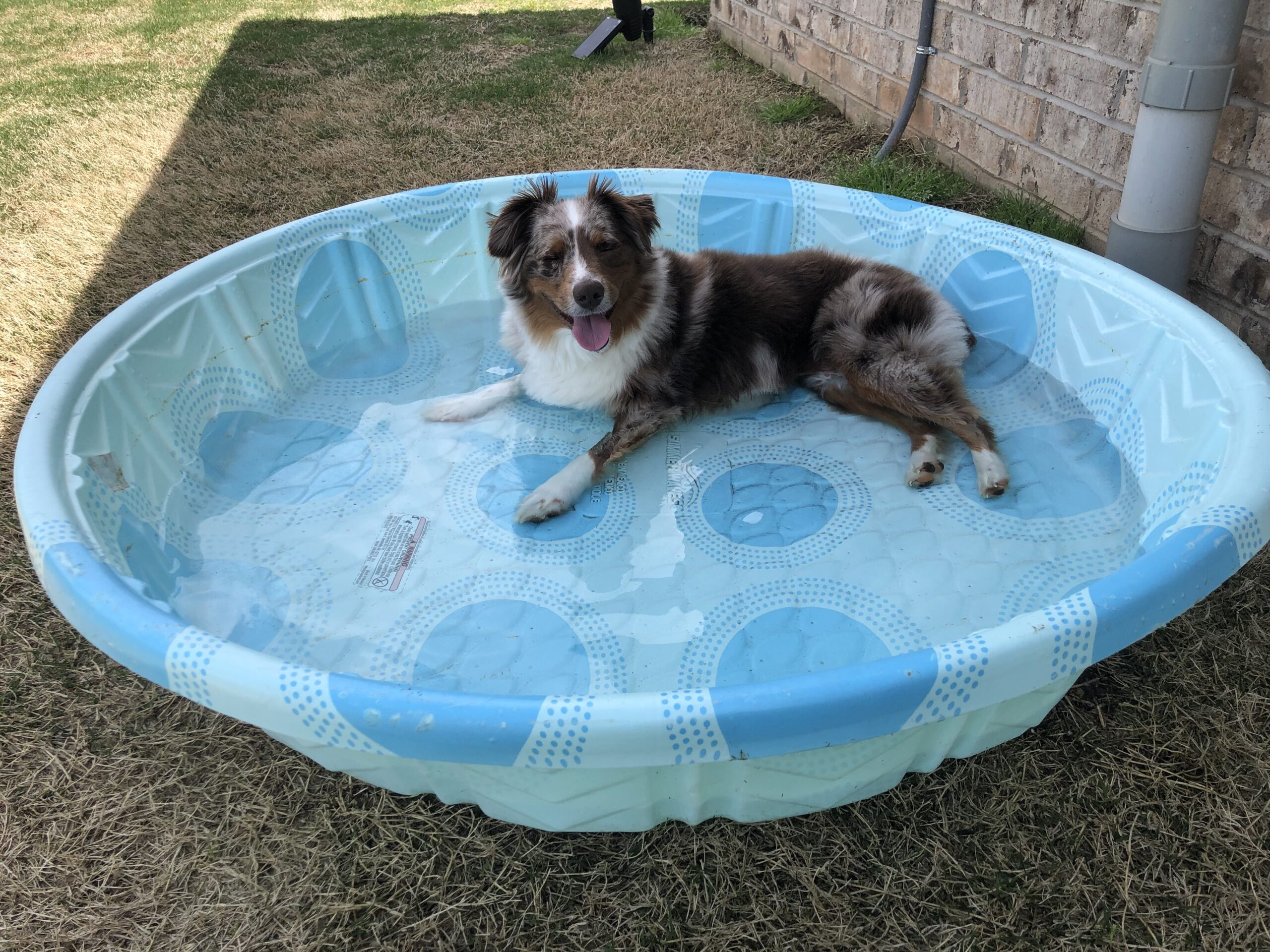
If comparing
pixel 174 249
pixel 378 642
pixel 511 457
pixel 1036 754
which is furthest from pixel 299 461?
pixel 1036 754

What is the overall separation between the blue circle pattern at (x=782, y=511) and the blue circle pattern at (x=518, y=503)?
0.92 feet

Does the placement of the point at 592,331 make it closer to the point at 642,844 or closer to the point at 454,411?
the point at 454,411

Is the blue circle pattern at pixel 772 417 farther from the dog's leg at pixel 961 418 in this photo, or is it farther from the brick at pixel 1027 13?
the brick at pixel 1027 13

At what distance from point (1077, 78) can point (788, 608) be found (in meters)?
3.06

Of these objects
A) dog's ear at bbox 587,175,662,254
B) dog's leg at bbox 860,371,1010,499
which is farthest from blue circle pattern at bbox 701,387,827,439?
dog's ear at bbox 587,175,662,254

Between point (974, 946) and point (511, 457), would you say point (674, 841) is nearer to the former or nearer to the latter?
point (974, 946)

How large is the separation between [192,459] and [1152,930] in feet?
11.3

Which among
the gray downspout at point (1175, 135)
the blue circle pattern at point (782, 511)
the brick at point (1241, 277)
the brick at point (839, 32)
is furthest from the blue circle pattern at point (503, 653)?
the brick at point (839, 32)

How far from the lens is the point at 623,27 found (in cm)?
849

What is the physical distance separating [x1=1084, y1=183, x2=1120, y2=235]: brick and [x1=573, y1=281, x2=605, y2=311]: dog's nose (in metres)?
2.47

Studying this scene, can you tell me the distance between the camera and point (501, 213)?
3.18 metres

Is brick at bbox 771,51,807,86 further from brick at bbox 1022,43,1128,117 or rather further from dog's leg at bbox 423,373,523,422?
dog's leg at bbox 423,373,523,422

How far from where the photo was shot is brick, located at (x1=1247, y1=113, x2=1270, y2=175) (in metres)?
3.12

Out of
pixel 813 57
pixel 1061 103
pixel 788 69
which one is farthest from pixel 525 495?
pixel 788 69
